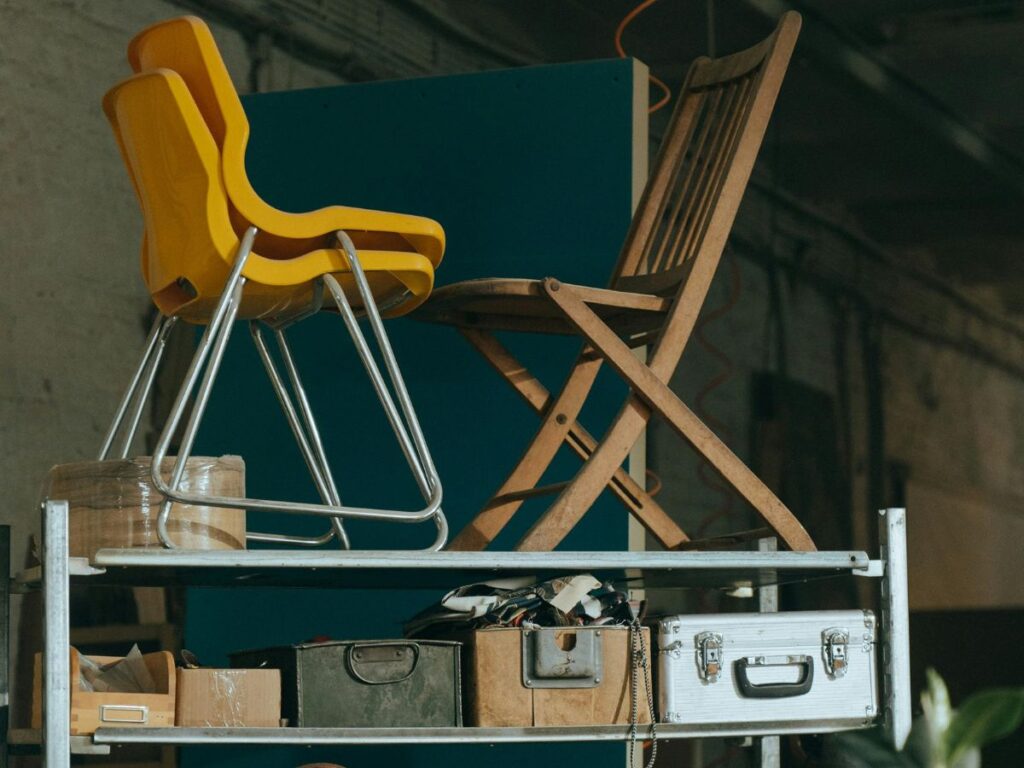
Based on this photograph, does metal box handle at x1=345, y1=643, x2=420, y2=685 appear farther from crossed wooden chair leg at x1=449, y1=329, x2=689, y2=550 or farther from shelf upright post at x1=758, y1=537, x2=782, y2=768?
shelf upright post at x1=758, y1=537, x2=782, y2=768

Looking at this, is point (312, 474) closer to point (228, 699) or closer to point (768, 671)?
point (228, 699)

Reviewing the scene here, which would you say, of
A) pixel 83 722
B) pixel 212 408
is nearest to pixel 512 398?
pixel 212 408

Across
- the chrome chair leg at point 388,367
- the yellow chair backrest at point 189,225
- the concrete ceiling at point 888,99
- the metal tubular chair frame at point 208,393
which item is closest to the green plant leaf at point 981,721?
the metal tubular chair frame at point 208,393

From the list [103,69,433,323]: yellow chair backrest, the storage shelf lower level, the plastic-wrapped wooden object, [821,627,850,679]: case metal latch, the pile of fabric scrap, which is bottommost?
the storage shelf lower level

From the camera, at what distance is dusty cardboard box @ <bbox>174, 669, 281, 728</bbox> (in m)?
2.42

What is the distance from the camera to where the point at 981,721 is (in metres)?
0.75

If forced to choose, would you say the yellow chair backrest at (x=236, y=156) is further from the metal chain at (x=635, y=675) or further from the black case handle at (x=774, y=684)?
the black case handle at (x=774, y=684)

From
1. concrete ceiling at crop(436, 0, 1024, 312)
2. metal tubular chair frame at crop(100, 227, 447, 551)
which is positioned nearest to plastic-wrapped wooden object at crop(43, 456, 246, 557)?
metal tubular chair frame at crop(100, 227, 447, 551)

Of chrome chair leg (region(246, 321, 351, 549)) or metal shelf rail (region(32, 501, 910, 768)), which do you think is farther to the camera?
chrome chair leg (region(246, 321, 351, 549))

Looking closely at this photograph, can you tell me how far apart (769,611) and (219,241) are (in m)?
1.48

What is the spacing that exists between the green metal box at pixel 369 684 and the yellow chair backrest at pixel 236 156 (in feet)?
2.18

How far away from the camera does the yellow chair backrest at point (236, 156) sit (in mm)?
2441

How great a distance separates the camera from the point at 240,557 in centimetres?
234

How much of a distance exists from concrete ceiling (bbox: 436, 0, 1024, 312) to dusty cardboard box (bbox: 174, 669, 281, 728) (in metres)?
3.54
